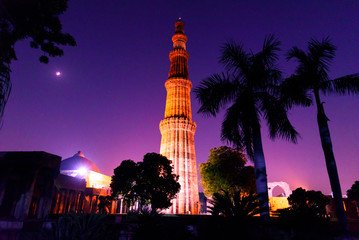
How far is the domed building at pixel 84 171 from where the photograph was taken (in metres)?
50.2

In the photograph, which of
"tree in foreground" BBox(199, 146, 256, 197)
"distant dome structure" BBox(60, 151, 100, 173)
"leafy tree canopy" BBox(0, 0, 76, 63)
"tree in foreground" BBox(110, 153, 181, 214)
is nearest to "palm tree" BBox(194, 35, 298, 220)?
"leafy tree canopy" BBox(0, 0, 76, 63)

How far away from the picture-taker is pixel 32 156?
1667cm

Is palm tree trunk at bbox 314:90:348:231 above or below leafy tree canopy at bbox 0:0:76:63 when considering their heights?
below

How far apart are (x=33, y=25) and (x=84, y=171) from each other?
165 feet

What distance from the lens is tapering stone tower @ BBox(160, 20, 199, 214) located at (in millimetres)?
37000

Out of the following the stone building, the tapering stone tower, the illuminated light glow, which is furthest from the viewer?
the illuminated light glow

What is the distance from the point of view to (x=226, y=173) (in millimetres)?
36188

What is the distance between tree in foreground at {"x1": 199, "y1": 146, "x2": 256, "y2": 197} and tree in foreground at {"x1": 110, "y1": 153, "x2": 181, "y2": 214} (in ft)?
40.5

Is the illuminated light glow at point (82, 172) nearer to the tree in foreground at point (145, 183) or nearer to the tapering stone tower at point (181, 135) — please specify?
the tapering stone tower at point (181, 135)

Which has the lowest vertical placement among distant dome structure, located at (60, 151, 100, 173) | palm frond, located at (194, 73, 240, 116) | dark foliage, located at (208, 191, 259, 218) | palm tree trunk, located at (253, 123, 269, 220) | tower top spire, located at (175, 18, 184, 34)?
dark foliage, located at (208, 191, 259, 218)

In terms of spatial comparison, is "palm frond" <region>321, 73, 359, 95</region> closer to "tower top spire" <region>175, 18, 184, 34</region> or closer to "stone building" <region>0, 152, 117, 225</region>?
"stone building" <region>0, 152, 117, 225</region>

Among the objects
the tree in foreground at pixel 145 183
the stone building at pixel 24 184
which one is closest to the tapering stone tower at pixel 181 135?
the tree in foreground at pixel 145 183

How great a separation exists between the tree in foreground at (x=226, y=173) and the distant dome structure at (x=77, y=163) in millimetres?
34622

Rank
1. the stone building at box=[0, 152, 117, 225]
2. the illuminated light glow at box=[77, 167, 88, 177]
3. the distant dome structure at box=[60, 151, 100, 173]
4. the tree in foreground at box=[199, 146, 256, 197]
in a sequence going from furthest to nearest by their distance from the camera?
1. the distant dome structure at box=[60, 151, 100, 173]
2. the illuminated light glow at box=[77, 167, 88, 177]
3. the tree in foreground at box=[199, 146, 256, 197]
4. the stone building at box=[0, 152, 117, 225]
